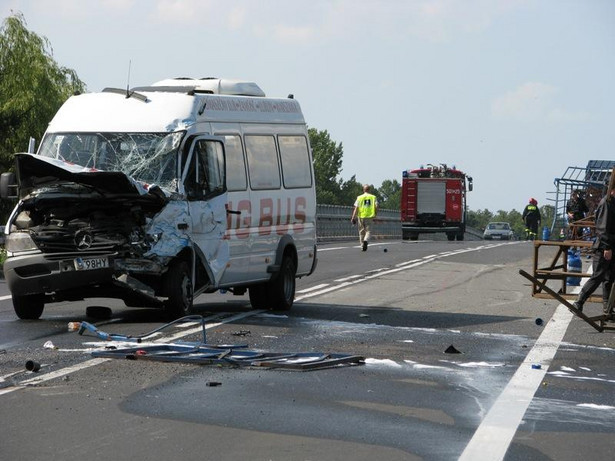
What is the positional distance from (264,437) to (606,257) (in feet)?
26.7

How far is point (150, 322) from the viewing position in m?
13.8

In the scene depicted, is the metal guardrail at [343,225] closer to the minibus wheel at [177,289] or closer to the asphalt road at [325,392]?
the minibus wheel at [177,289]

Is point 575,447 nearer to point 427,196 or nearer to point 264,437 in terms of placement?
point 264,437

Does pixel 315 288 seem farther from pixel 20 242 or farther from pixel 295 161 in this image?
pixel 20 242

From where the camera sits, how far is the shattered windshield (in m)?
14.1

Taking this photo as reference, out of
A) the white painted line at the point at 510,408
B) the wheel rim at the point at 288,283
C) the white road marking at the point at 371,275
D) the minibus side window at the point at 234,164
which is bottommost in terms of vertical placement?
the white road marking at the point at 371,275

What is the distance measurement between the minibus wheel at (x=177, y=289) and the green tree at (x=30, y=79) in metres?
31.4

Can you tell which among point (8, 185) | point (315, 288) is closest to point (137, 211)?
point (8, 185)

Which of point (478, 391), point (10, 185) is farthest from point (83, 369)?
point (10, 185)

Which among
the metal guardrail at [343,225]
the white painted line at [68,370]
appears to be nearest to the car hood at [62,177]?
the white painted line at [68,370]

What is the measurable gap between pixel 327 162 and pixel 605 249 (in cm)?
15183

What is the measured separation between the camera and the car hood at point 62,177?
1311 cm

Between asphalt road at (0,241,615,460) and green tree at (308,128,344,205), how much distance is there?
149 meters

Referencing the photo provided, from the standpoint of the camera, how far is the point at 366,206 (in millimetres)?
36875
